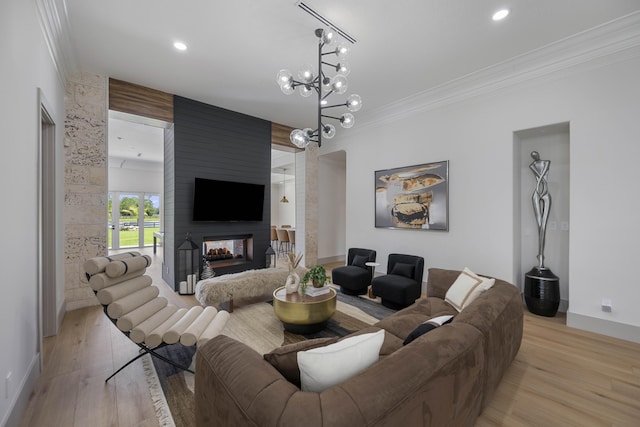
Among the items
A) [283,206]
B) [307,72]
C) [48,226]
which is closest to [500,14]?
[307,72]

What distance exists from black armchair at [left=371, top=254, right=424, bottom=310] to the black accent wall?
9.12 ft

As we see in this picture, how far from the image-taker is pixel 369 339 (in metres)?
1.14

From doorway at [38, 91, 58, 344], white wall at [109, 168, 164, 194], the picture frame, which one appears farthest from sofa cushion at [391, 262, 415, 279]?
white wall at [109, 168, 164, 194]

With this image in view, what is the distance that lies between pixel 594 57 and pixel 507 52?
34.0 inches

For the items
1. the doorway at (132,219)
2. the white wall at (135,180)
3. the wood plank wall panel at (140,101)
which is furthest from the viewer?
the white wall at (135,180)

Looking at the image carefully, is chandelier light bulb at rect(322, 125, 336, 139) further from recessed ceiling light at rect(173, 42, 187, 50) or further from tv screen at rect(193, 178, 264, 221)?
tv screen at rect(193, 178, 264, 221)

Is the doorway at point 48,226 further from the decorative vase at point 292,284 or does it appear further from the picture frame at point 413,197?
the picture frame at point 413,197

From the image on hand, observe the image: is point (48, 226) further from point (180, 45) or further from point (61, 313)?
point (180, 45)

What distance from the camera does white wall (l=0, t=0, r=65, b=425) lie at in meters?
1.58

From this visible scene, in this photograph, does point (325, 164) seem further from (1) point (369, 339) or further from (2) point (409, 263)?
(1) point (369, 339)

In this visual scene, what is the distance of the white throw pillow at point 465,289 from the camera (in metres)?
2.41

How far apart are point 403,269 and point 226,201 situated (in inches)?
132

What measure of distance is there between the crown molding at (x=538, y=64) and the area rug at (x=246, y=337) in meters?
3.41

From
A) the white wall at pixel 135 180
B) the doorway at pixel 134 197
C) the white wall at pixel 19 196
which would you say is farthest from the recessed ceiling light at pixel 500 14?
the white wall at pixel 135 180
